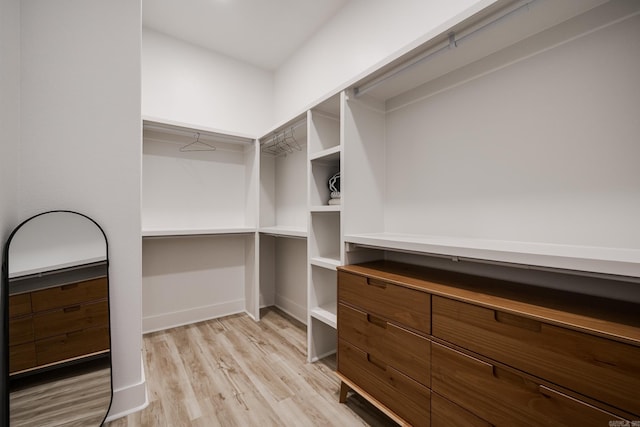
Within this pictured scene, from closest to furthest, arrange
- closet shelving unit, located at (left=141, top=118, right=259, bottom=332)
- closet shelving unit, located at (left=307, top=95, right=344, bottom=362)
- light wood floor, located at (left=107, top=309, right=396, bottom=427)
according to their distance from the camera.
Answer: light wood floor, located at (left=107, top=309, right=396, bottom=427) < closet shelving unit, located at (left=307, top=95, right=344, bottom=362) < closet shelving unit, located at (left=141, top=118, right=259, bottom=332)

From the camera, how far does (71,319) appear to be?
4.48 ft

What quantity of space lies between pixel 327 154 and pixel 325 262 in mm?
746

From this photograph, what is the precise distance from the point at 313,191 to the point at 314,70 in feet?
4.62

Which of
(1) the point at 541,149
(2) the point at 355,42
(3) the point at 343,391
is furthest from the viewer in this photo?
(2) the point at 355,42

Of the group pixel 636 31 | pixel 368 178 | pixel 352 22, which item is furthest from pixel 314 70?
pixel 636 31

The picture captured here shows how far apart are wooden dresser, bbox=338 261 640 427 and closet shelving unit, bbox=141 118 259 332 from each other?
5.67 ft

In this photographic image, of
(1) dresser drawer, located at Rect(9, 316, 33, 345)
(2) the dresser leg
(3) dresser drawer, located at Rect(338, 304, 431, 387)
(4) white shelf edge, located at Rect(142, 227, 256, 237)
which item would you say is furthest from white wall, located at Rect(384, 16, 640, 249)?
(1) dresser drawer, located at Rect(9, 316, 33, 345)

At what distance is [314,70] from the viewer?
2680 mm

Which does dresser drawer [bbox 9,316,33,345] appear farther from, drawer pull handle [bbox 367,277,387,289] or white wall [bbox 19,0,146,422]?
drawer pull handle [bbox 367,277,387,289]

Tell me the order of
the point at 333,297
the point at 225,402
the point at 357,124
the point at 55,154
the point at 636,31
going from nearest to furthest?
the point at 636,31 < the point at 55,154 < the point at 225,402 < the point at 357,124 < the point at 333,297

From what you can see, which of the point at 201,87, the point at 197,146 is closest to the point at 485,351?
the point at 197,146

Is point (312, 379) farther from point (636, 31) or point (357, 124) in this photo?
point (636, 31)

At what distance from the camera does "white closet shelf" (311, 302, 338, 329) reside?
182 centimetres

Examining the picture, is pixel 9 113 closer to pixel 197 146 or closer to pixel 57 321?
pixel 57 321
